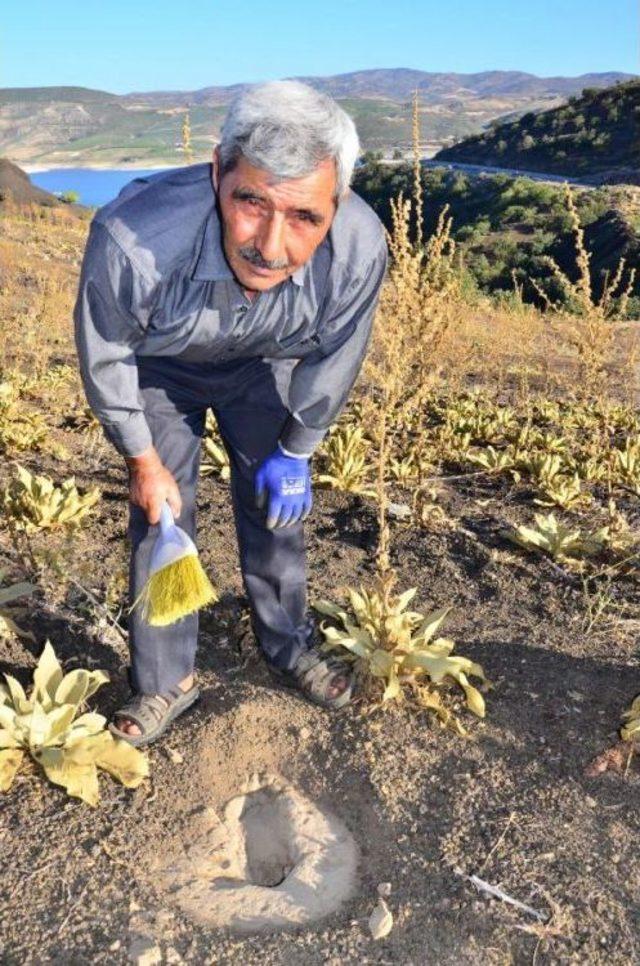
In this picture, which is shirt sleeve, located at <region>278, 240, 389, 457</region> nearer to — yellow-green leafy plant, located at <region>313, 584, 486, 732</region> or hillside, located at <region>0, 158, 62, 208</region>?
yellow-green leafy plant, located at <region>313, 584, 486, 732</region>

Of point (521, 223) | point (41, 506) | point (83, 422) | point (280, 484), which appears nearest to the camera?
point (280, 484)

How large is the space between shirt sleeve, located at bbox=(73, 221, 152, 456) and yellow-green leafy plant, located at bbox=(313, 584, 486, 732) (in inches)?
42.3

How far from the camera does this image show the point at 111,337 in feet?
7.12

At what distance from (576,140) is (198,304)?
2123 inches

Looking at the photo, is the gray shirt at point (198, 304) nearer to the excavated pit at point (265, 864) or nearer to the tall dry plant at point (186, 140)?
the tall dry plant at point (186, 140)

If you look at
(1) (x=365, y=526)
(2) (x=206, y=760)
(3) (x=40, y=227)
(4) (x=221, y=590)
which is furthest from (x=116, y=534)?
(3) (x=40, y=227)

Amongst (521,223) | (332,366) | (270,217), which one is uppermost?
(270,217)

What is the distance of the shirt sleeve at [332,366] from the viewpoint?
7.79 feet

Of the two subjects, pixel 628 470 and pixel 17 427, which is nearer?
pixel 628 470

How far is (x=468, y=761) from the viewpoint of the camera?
8.59ft

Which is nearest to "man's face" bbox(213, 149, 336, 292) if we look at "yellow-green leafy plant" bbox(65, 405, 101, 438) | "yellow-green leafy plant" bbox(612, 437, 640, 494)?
"yellow-green leafy plant" bbox(612, 437, 640, 494)

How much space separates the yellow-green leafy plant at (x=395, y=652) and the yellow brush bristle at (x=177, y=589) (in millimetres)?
653

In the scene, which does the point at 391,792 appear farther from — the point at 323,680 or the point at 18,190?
the point at 18,190

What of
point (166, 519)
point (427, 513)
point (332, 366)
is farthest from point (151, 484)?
point (427, 513)
